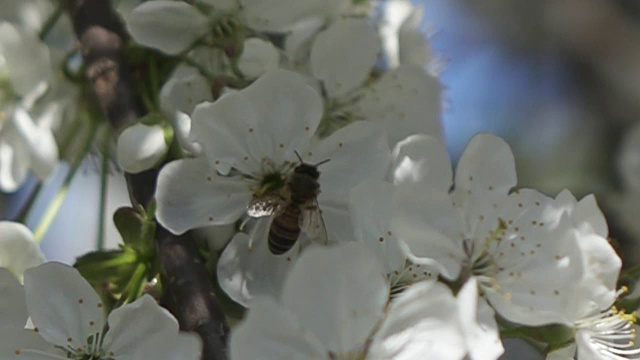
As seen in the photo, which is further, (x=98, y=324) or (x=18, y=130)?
(x=18, y=130)

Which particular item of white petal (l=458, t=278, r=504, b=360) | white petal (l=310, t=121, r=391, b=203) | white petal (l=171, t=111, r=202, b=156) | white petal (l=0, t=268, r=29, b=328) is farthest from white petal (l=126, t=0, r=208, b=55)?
white petal (l=458, t=278, r=504, b=360)

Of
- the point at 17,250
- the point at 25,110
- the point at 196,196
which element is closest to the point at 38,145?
the point at 25,110

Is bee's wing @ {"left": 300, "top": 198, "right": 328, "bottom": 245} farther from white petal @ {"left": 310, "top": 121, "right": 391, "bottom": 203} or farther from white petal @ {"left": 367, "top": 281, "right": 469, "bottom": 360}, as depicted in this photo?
white petal @ {"left": 367, "top": 281, "right": 469, "bottom": 360}

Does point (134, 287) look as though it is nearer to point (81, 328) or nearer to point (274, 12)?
point (81, 328)

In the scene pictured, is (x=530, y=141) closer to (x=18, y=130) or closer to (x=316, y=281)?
(x=18, y=130)

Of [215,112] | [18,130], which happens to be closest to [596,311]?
[215,112]
